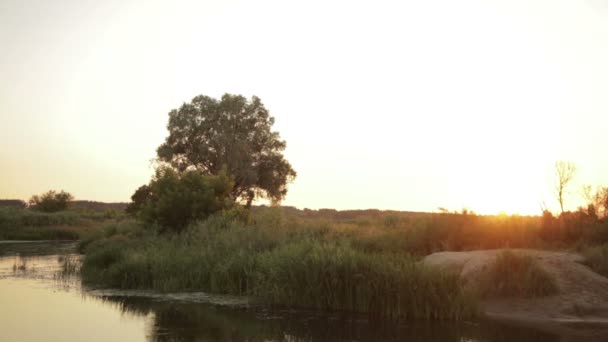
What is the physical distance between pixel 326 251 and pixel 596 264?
9365 millimetres

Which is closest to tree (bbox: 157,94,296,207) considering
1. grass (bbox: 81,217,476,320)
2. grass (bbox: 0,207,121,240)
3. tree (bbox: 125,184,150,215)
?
tree (bbox: 125,184,150,215)

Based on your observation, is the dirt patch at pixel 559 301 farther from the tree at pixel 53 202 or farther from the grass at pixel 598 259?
the tree at pixel 53 202

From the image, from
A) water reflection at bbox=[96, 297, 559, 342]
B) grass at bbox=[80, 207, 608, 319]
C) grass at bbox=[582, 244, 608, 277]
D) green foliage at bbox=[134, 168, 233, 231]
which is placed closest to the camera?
water reflection at bbox=[96, 297, 559, 342]

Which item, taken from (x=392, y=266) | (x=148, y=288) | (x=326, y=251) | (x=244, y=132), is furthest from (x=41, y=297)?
(x=244, y=132)

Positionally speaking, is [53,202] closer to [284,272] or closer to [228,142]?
[228,142]

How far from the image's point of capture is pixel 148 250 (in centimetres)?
2402

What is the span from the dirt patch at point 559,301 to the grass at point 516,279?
0.23m

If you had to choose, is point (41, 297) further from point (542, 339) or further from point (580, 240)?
point (580, 240)

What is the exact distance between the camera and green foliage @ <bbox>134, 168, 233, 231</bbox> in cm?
3012

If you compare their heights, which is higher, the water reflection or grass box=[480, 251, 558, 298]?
grass box=[480, 251, 558, 298]

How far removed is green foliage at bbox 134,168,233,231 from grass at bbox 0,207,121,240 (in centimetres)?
1926

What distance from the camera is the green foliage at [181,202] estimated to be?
30.1 m

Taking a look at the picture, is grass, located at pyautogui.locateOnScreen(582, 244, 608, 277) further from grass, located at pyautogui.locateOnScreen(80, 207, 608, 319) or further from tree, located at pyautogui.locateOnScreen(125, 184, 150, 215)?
tree, located at pyautogui.locateOnScreen(125, 184, 150, 215)

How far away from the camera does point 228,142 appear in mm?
Answer: 53594
